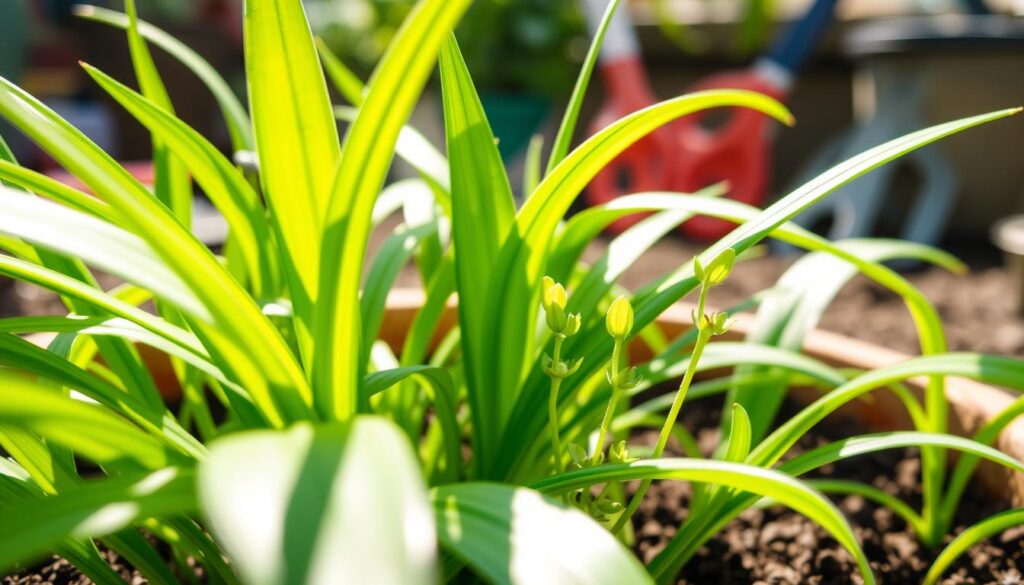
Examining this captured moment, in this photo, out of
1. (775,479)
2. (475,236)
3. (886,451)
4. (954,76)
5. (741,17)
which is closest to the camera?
(775,479)

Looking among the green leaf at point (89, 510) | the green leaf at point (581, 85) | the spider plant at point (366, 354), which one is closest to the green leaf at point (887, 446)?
the spider plant at point (366, 354)

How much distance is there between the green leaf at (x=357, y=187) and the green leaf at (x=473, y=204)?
11 cm

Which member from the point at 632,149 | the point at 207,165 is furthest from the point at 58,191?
the point at 632,149

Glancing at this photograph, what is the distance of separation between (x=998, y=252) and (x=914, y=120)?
1.19 ft

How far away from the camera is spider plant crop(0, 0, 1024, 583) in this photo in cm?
27

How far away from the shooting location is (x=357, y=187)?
0.35 metres

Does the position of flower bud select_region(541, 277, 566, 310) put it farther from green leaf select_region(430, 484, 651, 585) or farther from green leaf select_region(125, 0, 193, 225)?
green leaf select_region(125, 0, 193, 225)

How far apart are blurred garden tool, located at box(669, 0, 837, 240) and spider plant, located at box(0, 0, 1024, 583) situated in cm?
121

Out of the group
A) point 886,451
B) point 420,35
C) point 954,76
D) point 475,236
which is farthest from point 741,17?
point 420,35

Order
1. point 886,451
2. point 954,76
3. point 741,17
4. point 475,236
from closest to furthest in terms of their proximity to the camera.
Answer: point 475,236, point 886,451, point 954,76, point 741,17

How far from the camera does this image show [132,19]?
1.70ft

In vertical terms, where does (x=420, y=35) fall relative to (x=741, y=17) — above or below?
below

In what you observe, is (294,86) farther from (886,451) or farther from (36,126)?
(886,451)

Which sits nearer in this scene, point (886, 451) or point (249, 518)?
point (249, 518)
